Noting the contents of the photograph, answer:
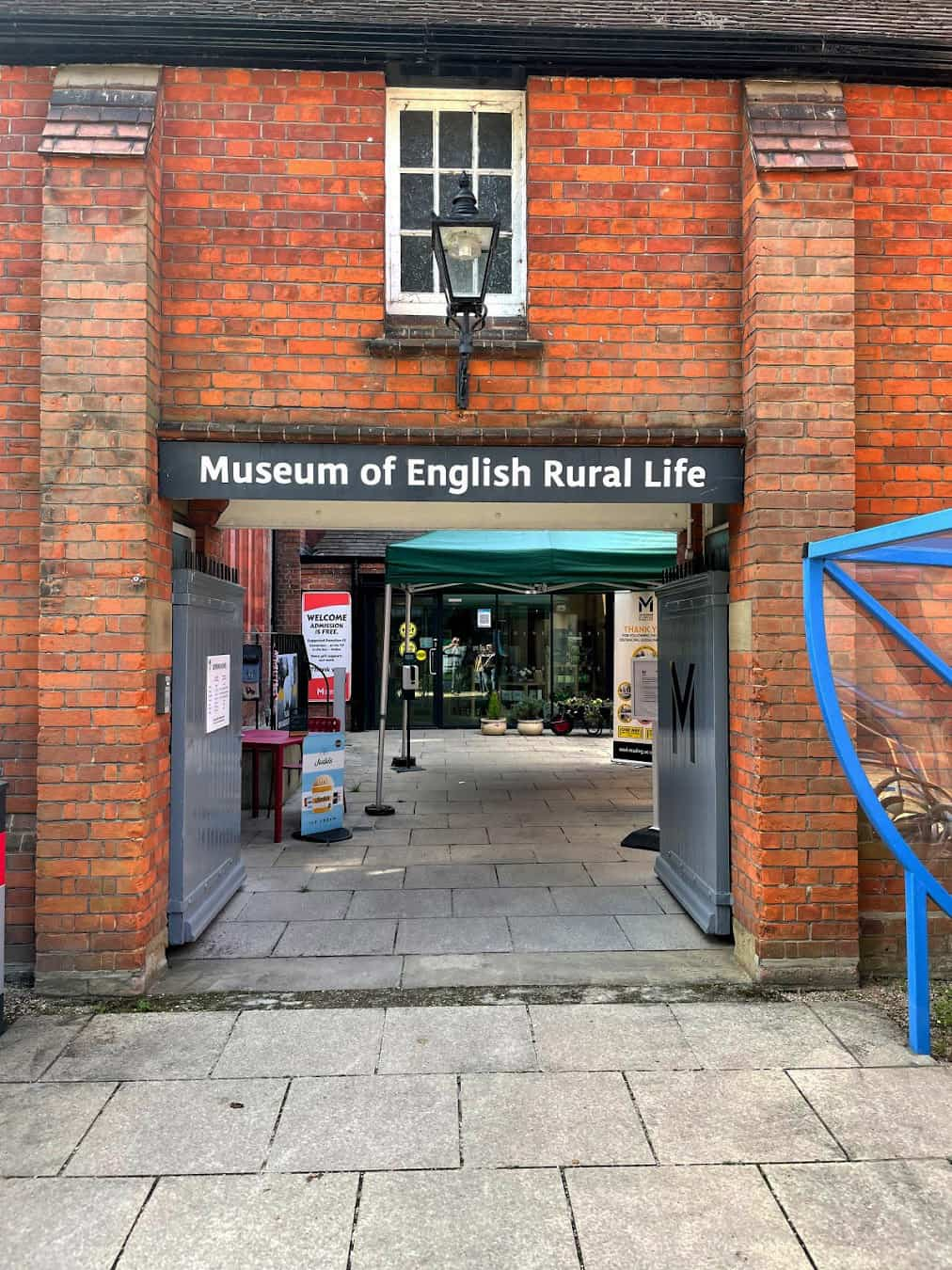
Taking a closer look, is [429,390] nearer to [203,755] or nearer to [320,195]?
[320,195]

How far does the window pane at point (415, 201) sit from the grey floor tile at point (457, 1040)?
14.7 ft

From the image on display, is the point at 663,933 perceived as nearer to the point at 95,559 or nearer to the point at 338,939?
the point at 338,939

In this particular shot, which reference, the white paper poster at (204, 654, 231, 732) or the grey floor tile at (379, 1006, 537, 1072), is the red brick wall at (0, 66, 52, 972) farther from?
the grey floor tile at (379, 1006, 537, 1072)

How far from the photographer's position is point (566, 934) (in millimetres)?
5371

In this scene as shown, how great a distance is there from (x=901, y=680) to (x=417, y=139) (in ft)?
13.8

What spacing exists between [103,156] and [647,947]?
533cm

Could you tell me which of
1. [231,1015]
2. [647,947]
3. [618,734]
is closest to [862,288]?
[647,947]

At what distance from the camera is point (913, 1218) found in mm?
2787

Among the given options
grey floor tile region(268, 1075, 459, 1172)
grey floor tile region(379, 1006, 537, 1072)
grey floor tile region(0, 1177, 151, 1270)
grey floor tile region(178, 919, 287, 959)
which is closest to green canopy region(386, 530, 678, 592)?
grey floor tile region(178, 919, 287, 959)

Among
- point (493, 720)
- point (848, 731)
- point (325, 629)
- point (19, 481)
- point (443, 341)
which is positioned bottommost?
point (493, 720)

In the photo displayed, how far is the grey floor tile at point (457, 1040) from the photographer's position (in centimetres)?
379

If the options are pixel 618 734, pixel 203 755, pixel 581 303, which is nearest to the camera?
pixel 581 303

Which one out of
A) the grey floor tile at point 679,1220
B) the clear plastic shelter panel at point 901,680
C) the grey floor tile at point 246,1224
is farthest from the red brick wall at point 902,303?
the grey floor tile at point 246,1224

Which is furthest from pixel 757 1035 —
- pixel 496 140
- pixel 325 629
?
pixel 325 629
